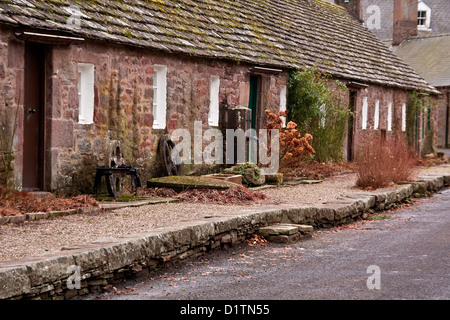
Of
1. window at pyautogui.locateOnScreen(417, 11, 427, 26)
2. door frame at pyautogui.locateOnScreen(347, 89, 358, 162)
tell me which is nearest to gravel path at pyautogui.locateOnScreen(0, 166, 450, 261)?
door frame at pyautogui.locateOnScreen(347, 89, 358, 162)

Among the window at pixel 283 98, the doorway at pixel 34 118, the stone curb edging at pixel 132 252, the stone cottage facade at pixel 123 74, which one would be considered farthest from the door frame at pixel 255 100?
the doorway at pixel 34 118

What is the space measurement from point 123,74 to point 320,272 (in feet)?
24.3

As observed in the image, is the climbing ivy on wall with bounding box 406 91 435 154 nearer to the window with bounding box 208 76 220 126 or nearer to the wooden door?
the wooden door

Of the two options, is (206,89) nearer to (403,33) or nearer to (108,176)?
(108,176)

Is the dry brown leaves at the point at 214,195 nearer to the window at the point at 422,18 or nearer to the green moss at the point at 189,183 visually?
the green moss at the point at 189,183

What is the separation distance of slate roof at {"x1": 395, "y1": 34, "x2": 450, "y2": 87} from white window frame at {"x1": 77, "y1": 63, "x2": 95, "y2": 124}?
30.5 metres

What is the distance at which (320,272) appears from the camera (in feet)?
27.3

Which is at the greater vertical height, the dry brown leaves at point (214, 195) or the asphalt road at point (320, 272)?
the dry brown leaves at point (214, 195)

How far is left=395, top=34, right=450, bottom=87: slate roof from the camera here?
137ft

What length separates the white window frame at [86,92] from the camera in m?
13.7

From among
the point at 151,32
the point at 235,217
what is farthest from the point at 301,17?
the point at 235,217

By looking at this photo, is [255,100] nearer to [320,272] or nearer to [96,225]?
[96,225]

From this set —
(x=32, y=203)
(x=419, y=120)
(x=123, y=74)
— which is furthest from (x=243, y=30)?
(x=419, y=120)

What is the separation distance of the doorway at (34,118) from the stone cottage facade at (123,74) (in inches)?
0.7
